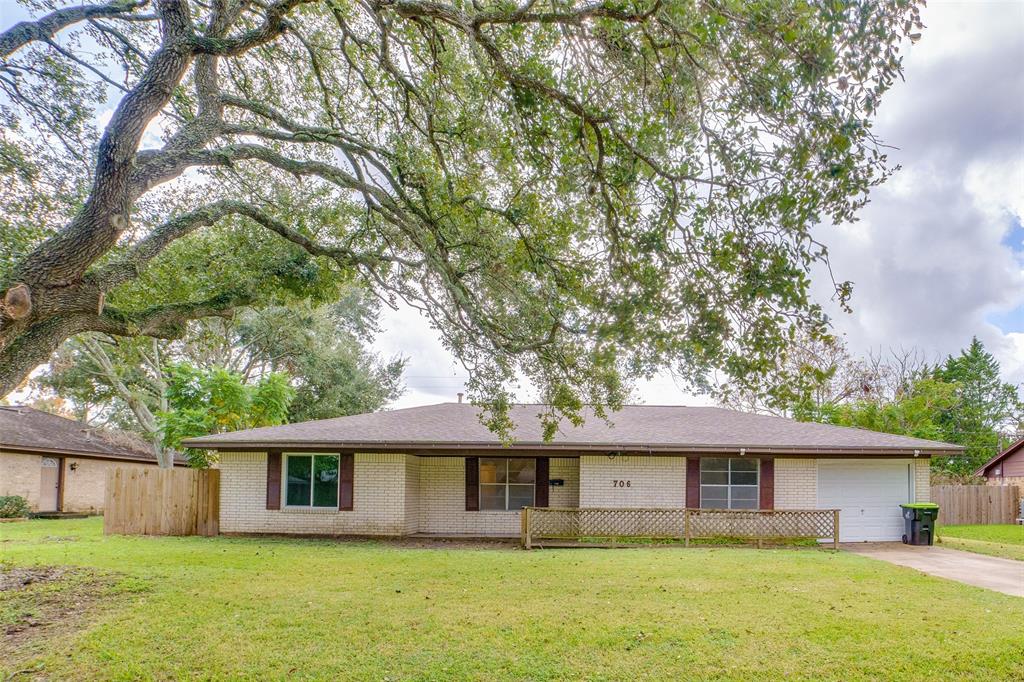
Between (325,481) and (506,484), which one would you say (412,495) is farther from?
(506,484)

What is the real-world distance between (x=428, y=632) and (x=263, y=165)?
8006 mm

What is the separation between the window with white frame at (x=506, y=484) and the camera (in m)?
16.3

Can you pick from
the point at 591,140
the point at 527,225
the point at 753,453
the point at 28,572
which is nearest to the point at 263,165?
the point at 527,225

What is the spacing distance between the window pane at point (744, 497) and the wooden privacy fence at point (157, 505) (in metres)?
12.5

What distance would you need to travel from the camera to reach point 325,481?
15992mm

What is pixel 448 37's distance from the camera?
352 inches

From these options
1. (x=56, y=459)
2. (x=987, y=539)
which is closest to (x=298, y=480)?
(x=56, y=459)

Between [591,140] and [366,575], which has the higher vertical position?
[591,140]

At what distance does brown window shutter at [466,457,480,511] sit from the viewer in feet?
53.5

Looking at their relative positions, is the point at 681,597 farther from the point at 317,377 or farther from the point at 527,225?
the point at 317,377

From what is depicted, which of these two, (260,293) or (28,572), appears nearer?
(260,293)

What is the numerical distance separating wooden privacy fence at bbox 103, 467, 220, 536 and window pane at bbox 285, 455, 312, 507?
2.00 meters

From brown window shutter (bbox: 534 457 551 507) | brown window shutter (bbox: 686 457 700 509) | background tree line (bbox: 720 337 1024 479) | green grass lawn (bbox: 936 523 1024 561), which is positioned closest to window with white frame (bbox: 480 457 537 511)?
brown window shutter (bbox: 534 457 551 507)

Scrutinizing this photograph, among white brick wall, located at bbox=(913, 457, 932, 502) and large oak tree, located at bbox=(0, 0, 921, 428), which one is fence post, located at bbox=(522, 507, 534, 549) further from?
white brick wall, located at bbox=(913, 457, 932, 502)
